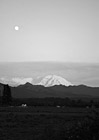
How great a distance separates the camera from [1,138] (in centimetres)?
2231

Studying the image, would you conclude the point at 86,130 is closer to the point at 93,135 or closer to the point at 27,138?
the point at 93,135

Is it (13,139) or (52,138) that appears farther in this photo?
(13,139)

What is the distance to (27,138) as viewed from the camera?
2247 cm

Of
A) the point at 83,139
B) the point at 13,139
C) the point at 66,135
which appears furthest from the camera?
the point at 13,139

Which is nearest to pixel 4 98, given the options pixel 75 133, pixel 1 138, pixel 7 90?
pixel 7 90

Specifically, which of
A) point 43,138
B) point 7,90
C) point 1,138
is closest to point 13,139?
point 1,138

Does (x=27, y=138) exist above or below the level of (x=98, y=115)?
below

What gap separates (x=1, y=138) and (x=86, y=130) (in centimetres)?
772

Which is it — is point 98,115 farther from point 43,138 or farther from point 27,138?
point 27,138

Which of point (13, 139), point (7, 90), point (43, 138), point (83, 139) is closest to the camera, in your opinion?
point (83, 139)

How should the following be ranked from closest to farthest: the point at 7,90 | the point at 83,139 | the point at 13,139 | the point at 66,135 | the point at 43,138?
the point at 83,139 → the point at 66,135 → the point at 43,138 → the point at 13,139 → the point at 7,90

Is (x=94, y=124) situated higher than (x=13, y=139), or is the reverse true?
(x=94, y=124)

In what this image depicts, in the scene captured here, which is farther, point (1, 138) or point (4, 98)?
point (4, 98)

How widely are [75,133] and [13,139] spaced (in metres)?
6.57
